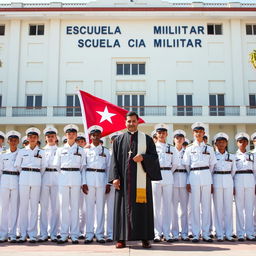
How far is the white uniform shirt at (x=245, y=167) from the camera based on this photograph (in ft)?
18.7

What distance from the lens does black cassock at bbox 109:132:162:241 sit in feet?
15.5

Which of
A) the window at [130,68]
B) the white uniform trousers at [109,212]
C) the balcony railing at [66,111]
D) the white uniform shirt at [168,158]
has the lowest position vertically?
the white uniform trousers at [109,212]

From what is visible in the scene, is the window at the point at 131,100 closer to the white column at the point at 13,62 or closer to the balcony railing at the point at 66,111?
the balcony railing at the point at 66,111

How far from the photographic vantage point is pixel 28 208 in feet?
17.9

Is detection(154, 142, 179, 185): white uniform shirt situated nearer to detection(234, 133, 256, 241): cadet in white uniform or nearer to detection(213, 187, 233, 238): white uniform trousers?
detection(213, 187, 233, 238): white uniform trousers

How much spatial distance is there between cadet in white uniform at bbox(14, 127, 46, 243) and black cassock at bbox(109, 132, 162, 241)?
130 centimetres

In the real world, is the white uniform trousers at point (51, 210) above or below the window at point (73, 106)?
below

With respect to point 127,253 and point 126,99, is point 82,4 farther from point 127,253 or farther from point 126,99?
point 127,253

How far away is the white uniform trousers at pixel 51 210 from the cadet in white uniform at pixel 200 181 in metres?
2.18

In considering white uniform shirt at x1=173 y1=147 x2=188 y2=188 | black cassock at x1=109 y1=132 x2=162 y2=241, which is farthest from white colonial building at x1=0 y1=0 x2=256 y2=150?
black cassock at x1=109 y1=132 x2=162 y2=241

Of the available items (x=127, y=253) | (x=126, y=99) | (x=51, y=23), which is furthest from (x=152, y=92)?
(x=127, y=253)

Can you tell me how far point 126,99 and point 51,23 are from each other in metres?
7.25

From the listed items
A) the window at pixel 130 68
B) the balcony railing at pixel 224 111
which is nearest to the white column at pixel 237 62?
the balcony railing at pixel 224 111

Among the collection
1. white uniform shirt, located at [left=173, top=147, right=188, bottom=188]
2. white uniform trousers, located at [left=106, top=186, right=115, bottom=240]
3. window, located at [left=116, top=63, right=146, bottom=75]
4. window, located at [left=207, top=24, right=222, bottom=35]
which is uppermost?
window, located at [left=207, top=24, right=222, bottom=35]
